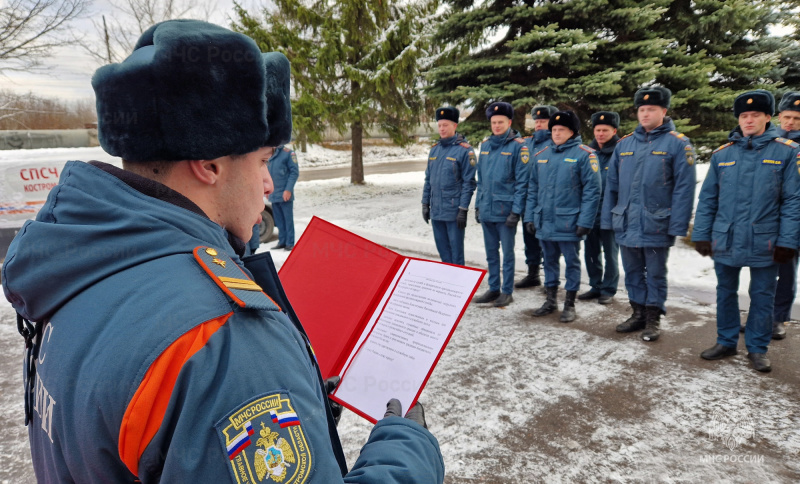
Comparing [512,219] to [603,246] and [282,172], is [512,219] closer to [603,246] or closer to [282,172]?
[603,246]

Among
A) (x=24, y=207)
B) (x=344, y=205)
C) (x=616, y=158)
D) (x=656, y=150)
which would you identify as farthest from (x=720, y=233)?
(x=344, y=205)

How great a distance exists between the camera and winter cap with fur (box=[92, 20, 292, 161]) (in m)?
0.86

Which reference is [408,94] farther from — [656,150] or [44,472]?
[44,472]

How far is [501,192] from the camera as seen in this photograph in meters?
5.83

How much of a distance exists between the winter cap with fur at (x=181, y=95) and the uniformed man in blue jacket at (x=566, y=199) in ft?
15.5

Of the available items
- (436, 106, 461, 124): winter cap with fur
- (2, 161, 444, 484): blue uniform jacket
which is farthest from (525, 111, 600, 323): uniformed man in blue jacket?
(2, 161, 444, 484): blue uniform jacket

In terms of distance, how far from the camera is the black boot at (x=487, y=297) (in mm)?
5742

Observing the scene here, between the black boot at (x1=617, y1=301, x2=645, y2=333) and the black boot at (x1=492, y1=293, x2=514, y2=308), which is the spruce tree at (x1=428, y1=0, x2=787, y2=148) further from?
the black boot at (x1=617, y1=301, x2=645, y2=333)

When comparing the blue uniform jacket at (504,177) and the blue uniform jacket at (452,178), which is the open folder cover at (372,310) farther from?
the blue uniform jacket at (452,178)

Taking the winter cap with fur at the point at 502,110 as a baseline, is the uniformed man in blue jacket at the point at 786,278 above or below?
below

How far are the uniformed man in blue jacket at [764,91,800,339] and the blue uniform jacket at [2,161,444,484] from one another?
16.5 feet

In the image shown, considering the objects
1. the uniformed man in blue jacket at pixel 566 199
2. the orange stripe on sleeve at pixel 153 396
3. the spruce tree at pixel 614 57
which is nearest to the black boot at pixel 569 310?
the uniformed man in blue jacket at pixel 566 199

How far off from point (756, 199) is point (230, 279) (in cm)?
438

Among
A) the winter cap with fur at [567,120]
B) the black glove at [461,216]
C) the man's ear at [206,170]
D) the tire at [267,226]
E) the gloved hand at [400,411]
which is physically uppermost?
the winter cap with fur at [567,120]
